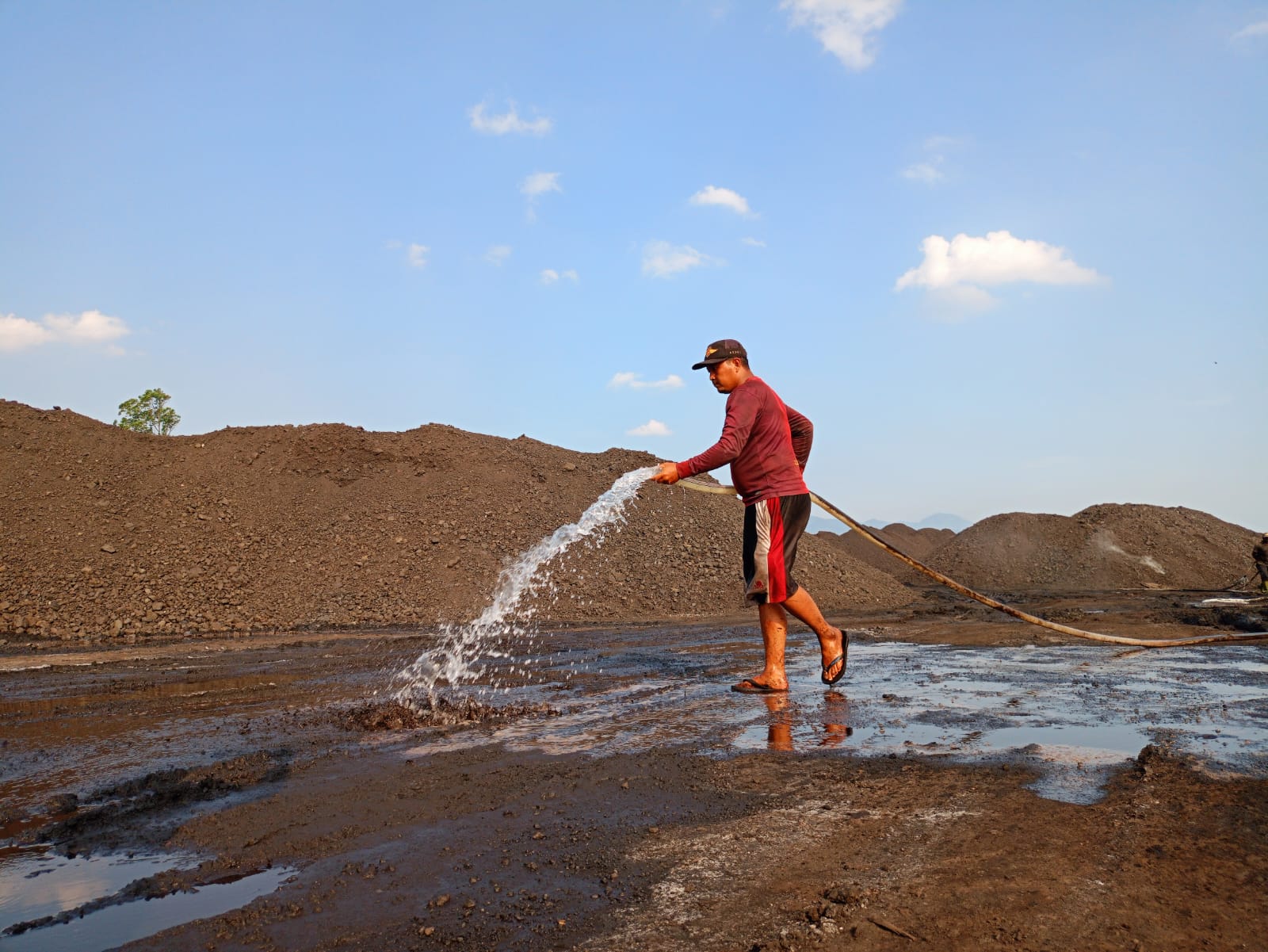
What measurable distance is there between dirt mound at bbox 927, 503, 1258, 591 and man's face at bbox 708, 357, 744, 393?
Answer: 2381cm

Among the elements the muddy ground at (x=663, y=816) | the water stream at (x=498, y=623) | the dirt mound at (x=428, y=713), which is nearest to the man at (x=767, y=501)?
the muddy ground at (x=663, y=816)

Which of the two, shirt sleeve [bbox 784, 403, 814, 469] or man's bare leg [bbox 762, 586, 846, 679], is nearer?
man's bare leg [bbox 762, 586, 846, 679]

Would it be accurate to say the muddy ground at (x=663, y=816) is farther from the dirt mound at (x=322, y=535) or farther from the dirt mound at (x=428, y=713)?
the dirt mound at (x=322, y=535)

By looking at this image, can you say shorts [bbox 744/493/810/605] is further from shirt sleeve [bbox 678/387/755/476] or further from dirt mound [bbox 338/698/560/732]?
dirt mound [bbox 338/698/560/732]

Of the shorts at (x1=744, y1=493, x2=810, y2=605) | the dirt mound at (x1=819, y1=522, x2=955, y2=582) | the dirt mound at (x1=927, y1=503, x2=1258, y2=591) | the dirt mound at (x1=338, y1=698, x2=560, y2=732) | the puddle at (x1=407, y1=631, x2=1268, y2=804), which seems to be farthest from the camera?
the dirt mound at (x1=819, y1=522, x2=955, y2=582)

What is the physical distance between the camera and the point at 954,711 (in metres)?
5.17

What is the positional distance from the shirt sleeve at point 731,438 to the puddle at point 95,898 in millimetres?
3903

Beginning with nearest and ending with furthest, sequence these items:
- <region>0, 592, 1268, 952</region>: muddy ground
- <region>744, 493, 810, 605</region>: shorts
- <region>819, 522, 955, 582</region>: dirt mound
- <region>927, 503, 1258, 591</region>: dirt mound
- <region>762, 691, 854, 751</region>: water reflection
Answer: <region>0, 592, 1268, 952</region>: muddy ground, <region>762, 691, 854, 751</region>: water reflection, <region>744, 493, 810, 605</region>: shorts, <region>927, 503, 1258, 591</region>: dirt mound, <region>819, 522, 955, 582</region>: dirt mound

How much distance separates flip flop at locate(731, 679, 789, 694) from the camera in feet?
19.7

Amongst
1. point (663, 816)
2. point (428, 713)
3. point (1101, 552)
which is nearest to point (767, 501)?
point (428, 713)

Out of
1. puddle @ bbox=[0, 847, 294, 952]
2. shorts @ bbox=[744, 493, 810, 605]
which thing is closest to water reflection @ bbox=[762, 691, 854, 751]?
shorts @ bbox=[744, 493, 810, 605]

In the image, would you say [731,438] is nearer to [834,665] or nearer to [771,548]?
[771,548]

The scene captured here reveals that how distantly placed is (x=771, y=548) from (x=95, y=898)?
4389 mm

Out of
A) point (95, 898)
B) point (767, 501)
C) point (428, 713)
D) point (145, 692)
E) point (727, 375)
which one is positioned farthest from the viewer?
point (145, 692)
